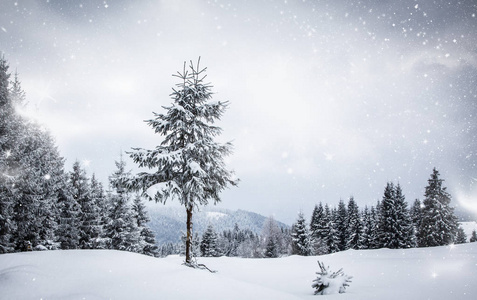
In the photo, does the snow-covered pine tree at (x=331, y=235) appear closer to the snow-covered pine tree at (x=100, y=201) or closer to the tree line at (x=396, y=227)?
the tree line at (x=396, y=227)

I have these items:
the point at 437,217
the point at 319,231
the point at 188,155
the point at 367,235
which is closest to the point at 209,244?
Result: the point at 319,231

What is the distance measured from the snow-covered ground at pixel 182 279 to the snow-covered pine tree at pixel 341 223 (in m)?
34.0

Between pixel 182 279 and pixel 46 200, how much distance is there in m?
18.3

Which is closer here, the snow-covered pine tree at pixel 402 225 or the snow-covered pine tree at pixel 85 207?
the snow-covered pine tree at pixel 85 207

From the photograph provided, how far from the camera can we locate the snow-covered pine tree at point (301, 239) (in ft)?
126

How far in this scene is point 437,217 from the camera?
2888 cm

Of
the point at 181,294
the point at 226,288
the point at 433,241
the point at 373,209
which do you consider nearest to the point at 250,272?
the point at 226,288

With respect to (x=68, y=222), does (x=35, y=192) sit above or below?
above

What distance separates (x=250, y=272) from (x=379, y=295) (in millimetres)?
7555

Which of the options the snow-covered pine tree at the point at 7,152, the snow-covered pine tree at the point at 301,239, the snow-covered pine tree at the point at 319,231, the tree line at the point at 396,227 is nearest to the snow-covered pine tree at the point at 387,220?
the tree line at the point at 396,227

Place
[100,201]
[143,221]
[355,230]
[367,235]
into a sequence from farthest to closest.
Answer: [355,230]
[367,235]
[143,221]
[100,201]

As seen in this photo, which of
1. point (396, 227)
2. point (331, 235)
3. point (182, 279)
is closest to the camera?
point (182, 279)

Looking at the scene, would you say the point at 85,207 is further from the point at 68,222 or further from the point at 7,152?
Answer: the point at 7,152

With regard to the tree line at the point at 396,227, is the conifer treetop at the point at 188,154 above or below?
above
